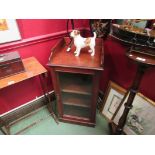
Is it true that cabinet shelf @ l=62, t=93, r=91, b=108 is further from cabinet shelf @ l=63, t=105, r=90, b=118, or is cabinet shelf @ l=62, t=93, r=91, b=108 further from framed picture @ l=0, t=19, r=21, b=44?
framed picture @ l=0, t=19, r=21, b=44

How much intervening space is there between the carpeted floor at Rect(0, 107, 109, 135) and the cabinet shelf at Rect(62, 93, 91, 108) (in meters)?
0.30

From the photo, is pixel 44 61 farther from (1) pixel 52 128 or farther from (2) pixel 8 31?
(1) pixel 52 128

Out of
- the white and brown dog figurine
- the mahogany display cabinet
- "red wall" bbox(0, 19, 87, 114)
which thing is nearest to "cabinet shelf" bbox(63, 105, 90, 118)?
the mahogany display cabinet

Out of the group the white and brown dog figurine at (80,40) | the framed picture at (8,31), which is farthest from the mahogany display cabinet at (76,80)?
the framed picture at (8,31)

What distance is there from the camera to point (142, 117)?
1.42 m

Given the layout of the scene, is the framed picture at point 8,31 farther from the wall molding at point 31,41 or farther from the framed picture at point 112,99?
the framed picture at point 112,99

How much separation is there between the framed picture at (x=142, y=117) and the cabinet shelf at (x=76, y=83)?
1.52 ft

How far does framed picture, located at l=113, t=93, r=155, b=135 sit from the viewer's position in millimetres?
1338

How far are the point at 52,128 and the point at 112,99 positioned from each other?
0.75m

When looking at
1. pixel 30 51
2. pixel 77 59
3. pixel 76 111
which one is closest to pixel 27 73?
pixel 30 51

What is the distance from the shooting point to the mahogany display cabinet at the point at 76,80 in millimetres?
1230

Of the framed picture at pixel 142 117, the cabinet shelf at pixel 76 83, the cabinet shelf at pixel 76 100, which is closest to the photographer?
the framed picture at pixel 142 117
